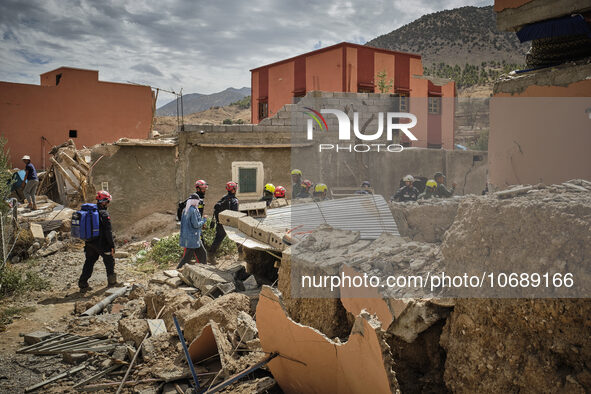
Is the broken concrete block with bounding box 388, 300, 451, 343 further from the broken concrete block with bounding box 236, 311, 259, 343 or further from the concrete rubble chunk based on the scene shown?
the concrete rubble chunk

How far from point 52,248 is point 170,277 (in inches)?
206

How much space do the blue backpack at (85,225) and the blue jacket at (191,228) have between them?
1475 millimetres

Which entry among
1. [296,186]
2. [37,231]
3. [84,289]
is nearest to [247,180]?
[296,186]

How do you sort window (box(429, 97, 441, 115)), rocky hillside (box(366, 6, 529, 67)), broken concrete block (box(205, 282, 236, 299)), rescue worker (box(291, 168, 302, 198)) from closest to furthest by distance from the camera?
broken concrete block (box(205, 282, 236, 299)), rescue worker (box(291, 168, 302, 198)), window (box(429, 97, 441, 115)), rocky hillside (box(366, 6, 529, 67))

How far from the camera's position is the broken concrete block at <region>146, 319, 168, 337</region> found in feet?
16.9

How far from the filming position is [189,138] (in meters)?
12.4

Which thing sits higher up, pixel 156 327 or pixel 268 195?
pixel 268 195

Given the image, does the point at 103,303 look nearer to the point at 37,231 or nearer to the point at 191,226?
the point at 191,226

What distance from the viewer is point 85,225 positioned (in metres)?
7.44

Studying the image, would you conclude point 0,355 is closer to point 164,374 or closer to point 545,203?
point 164,374

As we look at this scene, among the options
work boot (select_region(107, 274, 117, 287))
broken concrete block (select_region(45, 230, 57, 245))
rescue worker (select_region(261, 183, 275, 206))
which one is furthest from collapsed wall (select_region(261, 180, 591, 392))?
broken concrete block (select_region(45, 230, 57, 245))

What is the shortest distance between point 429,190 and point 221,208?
433cm

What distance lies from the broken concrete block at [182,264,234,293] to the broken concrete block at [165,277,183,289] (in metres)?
0.12

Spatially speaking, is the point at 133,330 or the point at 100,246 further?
the point at 100,246
